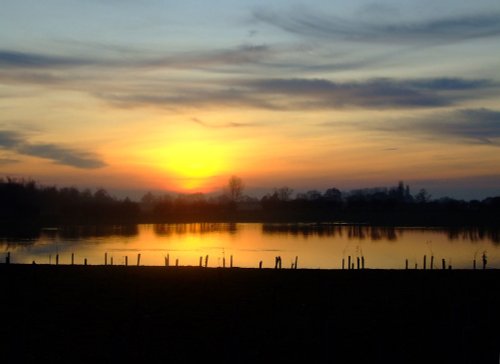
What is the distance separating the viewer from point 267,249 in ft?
205

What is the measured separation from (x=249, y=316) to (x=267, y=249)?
42189 millimetres

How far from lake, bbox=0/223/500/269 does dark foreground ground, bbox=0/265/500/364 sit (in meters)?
15.8

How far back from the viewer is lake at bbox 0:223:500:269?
Answer: 50781mm

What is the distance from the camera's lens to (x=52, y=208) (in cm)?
14612

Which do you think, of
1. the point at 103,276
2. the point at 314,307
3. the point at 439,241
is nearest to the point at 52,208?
the point at 439,241

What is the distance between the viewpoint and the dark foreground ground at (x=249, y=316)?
51.3 ft

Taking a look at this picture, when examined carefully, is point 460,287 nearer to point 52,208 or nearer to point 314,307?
point 314,307

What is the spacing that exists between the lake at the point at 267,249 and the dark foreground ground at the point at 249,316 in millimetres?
15843

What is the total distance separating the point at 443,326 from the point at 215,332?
620cm

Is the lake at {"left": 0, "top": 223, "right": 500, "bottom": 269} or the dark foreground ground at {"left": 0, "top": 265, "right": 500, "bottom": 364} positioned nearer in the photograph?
the dark foreground ground at {"left": 0, "top": 265, "right": 500, "bottom": 364}

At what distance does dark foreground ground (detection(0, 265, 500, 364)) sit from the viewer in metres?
15.6

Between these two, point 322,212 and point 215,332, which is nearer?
point 215,332

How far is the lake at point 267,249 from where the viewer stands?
167 feet

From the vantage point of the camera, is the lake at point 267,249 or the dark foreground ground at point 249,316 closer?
the dark foreground ground at point 249,316
